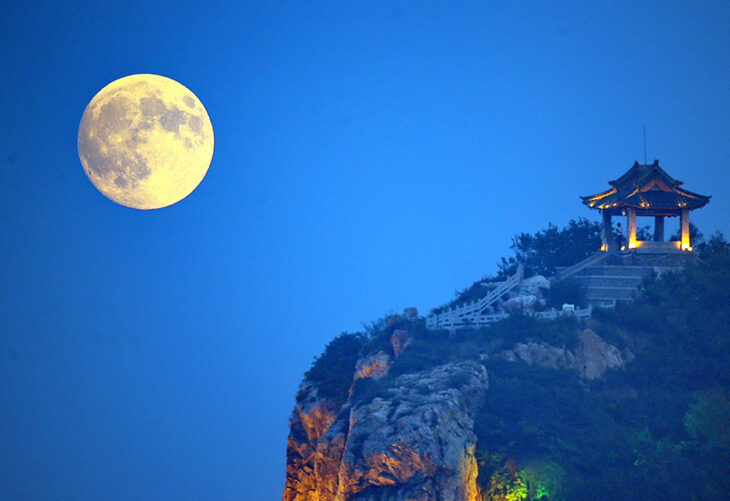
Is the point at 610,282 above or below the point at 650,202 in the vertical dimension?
below

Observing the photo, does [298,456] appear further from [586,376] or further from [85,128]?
[85,128]

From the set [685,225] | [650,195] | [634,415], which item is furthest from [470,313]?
[685,225]

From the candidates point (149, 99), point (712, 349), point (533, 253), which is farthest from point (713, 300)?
point (149, 99)

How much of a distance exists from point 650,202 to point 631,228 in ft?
5.67

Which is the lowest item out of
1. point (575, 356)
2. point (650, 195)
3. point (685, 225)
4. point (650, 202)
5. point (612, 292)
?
point (575, 356)

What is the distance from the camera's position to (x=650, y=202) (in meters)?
48.2

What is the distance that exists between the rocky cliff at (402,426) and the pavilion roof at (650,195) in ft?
35.3

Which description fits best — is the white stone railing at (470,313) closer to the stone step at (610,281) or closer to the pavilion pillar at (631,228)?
the stone step at (610,281)

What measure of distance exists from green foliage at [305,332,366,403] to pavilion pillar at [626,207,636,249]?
15500 millimetres

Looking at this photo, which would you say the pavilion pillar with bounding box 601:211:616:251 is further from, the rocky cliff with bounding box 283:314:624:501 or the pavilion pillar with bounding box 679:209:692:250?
the rocky cliff with bounding box 283:314:624:501

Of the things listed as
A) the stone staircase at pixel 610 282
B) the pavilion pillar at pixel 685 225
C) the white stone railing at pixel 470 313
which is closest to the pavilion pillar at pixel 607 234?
the stone staircase at pixel 610 282

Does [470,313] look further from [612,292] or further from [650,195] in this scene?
[650,195]

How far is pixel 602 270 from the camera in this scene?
154ft

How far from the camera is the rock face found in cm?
3225
